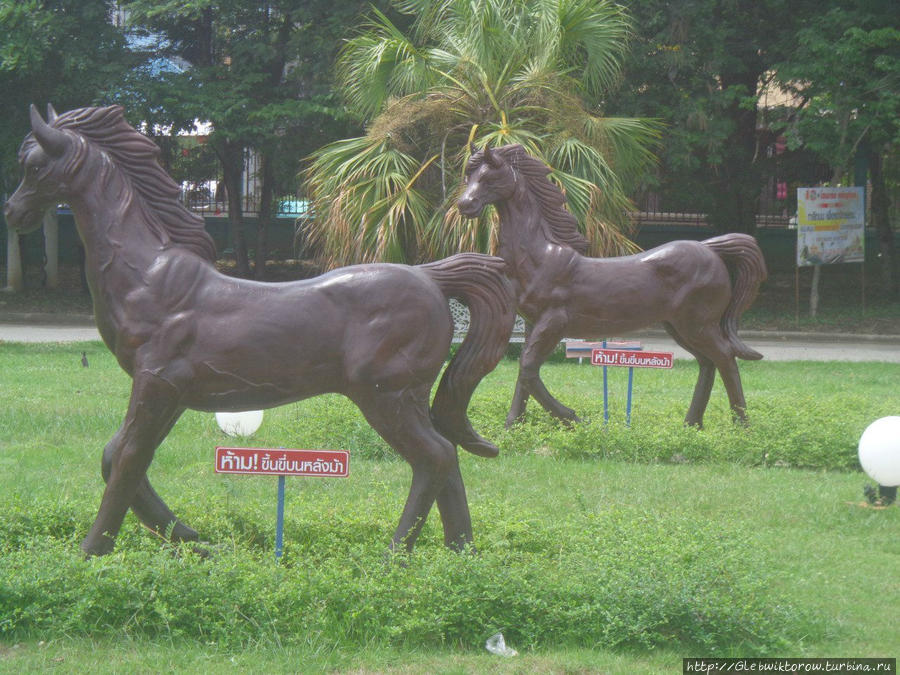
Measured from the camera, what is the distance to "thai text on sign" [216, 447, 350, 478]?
4.58 m

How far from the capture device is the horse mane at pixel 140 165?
4.68m

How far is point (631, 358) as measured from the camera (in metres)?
8.21

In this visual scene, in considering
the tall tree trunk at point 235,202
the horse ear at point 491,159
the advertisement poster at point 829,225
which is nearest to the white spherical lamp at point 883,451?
the horse ear at point 491,159

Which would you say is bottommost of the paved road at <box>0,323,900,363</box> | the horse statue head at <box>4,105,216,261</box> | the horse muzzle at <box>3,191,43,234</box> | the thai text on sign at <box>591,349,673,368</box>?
the paved road at <box>0,323,900,363</box>

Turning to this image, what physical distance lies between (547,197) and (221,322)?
148 inches

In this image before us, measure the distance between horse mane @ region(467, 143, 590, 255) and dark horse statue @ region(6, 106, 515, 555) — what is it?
2969 mm

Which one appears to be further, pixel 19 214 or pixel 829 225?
pixel 829 225

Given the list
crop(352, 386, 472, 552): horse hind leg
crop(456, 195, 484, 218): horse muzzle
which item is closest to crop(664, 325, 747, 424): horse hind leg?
crop(456, 195, 484, 218): horse muzzle

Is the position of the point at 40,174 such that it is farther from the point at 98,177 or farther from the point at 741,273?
the point at 741,273

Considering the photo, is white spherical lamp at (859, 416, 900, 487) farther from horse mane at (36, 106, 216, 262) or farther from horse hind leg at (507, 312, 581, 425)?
horse mane at (36, 106, 216, 262)

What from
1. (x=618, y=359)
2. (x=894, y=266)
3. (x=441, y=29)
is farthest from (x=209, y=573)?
(x=894, y=266)

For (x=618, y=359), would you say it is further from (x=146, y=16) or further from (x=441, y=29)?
(x=146, y=16)

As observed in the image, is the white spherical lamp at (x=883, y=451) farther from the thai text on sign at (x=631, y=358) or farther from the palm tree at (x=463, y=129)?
the palm tree at (x=463, y=129)

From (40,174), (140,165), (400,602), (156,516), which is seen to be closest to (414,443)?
(400,602)
